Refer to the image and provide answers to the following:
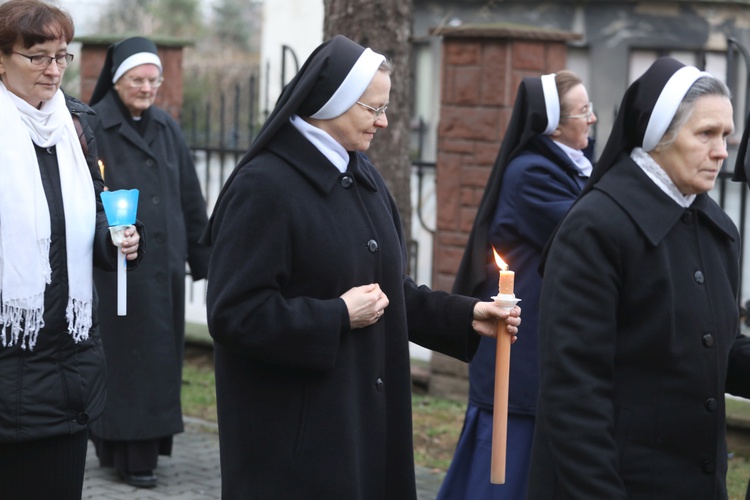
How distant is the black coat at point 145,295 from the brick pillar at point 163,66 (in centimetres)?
311

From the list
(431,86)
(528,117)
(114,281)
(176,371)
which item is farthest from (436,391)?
(431,86)

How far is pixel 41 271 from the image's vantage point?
13.5 ft

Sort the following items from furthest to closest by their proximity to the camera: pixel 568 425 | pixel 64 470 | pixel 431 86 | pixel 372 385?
1. pixel 431 86
2. pixel 64 470
3. pixel 372 385
4. pixel 568 425

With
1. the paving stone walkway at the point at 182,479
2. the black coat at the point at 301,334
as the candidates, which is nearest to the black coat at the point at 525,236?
the paving stone walkway at the point at 182,479

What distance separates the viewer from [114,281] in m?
6.73

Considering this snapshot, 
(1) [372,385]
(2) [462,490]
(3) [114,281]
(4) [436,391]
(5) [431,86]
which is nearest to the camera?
(1) [372,385]

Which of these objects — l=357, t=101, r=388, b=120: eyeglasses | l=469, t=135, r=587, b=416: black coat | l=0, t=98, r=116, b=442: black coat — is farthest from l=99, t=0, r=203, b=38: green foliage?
l=357, t=101, r=388, b=120: eyeglasses

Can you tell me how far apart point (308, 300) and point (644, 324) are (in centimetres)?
91

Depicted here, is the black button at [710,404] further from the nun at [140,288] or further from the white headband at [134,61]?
the white headband at [134,61]

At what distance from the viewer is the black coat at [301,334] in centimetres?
368

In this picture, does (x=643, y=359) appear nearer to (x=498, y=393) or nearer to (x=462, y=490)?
(x=498, y=393)

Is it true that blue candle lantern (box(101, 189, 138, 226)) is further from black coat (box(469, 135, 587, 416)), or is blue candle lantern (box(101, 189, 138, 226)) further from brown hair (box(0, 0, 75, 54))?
black coat (box(469, 135, 587, 416))

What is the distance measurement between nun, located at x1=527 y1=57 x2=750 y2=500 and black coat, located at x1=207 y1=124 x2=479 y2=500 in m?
0.53

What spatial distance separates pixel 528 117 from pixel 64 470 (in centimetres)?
256
